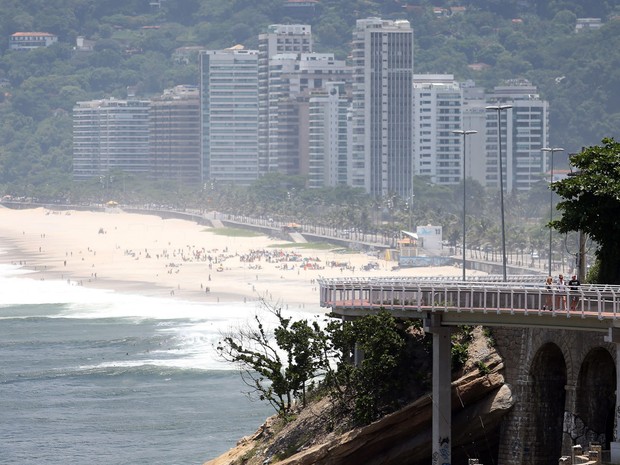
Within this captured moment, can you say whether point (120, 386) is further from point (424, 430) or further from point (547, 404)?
point (547, 404)

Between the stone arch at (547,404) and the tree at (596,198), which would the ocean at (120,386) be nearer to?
the stone arch at (547,404)

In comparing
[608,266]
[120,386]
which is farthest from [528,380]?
[120,386]

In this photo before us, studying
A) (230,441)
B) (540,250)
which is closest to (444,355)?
(230,441)

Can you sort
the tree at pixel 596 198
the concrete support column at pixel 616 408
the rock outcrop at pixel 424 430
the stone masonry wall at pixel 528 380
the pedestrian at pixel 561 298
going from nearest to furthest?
1. the concrete support column at pixel 616 408
2. the pedestrian at pixel 561 298
3. the stone masonry wall at pixel 528 380
4. the tree at pixel 596 198
5. the rock outcrop at pixel 424 430

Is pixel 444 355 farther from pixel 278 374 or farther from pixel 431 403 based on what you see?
pixel 278 374

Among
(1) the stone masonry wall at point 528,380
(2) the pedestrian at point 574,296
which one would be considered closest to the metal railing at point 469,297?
(2) the pedestrian at point 574,296
